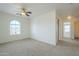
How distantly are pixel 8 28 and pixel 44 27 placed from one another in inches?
35.4

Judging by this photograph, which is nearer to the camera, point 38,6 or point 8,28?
point 38,6

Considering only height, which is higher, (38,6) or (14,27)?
(38,6)

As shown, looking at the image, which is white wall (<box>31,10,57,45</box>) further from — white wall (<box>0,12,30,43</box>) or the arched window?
the arched window

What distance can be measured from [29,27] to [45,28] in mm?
476

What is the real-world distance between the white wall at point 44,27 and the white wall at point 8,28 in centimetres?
17

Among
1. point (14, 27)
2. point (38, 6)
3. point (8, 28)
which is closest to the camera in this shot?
point (38, 6)

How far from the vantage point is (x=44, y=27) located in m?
2.17

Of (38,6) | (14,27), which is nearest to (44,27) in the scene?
(14,27)

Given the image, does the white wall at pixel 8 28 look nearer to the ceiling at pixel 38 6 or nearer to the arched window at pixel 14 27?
the arched window at pixel 14 27

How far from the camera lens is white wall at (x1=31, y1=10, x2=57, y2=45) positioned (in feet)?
7.02

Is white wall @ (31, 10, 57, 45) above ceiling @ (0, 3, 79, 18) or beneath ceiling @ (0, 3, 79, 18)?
beneath

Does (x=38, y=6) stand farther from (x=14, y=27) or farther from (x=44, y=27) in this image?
(x=14, y=27)

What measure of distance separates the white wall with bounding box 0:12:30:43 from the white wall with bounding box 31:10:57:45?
172 millimetres

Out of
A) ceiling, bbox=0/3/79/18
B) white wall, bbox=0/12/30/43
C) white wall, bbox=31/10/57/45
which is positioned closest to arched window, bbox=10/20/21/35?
white wall, bbox=0/12/30/43
